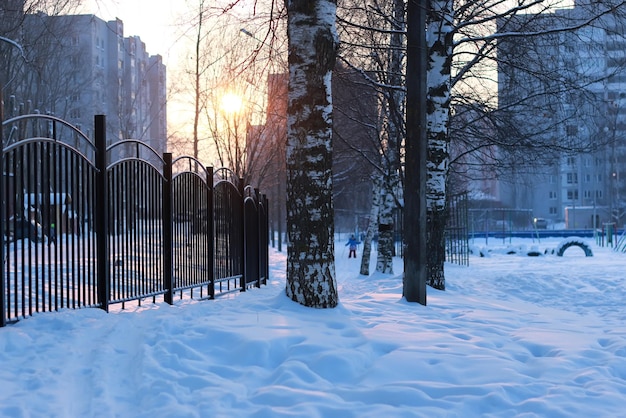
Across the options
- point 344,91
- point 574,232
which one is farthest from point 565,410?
point 574,232

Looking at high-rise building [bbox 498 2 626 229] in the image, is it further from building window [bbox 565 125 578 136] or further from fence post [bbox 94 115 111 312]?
fence post [bbox 94 115 111 312]

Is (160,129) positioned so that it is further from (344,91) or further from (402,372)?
(402,372)

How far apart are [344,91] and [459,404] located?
12.7 m

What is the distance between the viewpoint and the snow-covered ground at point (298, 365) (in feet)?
13.3

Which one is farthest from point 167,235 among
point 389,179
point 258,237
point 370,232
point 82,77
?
point 82,77

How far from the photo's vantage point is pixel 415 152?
830 centimetres

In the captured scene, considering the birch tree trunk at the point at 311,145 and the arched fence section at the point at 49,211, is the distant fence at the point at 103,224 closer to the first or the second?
the arched fence section at the point at 49,211

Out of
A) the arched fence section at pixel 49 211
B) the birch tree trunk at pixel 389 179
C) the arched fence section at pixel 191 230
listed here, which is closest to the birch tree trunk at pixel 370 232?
→ the birch tree trunk at pixel 389 179

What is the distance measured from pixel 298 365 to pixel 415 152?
421cm

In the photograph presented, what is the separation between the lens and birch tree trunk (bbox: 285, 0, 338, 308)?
22.6 ft

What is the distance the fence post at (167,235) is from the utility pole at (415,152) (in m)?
3.06

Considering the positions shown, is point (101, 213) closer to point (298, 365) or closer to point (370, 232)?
point (298, 365)

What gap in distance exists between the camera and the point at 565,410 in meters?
3.97

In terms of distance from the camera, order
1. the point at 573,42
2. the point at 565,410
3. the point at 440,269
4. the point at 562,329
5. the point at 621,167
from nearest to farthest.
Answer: the point at 565,410
the point at 562,329
the point at 440,269
the point at 573,42
the point at 621,167
